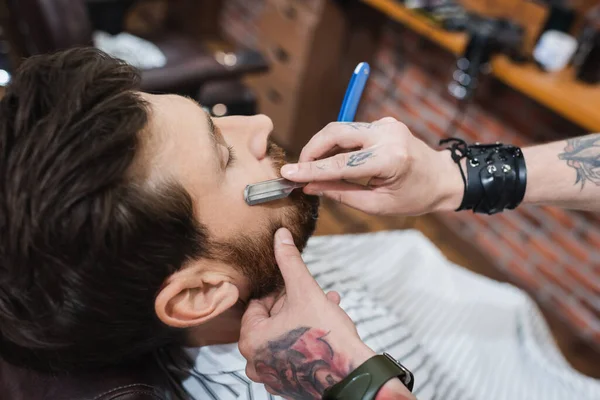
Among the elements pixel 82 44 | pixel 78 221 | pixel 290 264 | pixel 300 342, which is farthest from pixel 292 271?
pixel 82 44

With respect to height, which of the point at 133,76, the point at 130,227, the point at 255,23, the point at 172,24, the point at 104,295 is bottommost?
the point at 172,24

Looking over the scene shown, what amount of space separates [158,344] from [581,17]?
208cm

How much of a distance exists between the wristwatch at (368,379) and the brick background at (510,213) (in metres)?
1.44

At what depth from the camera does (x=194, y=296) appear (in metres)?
0.85

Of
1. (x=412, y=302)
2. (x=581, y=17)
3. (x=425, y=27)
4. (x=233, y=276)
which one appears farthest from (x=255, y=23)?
(x=233, y=276)

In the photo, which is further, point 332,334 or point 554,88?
point 554,88

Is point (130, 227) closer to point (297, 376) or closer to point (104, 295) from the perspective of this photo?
point (104, 295)

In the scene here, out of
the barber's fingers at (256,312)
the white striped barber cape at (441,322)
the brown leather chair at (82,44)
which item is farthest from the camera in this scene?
the brown leather chair at (82,44)

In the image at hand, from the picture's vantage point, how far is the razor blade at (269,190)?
861 millimetres

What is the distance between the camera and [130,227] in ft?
2.32

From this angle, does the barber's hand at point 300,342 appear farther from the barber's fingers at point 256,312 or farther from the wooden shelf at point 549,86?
the wooden shelf at point 549,86

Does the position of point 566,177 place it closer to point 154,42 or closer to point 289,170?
point 289,170

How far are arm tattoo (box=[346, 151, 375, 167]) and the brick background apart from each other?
3.92 feet

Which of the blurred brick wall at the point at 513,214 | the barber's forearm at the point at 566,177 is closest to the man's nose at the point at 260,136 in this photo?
the barber's forearm at the point at 566,177
